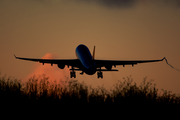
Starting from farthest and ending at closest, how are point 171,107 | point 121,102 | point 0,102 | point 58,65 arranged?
point 58,65 < point 0,102 < point 121,102 < point 171,107

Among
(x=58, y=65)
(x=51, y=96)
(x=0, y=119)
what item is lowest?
(x=0, y=119)

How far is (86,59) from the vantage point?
58188 millimetres

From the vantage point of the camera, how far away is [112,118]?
25.6 m

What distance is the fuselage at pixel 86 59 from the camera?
5206cm

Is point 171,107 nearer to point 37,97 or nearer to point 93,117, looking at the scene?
point 93,117

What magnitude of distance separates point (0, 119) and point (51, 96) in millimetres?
5680

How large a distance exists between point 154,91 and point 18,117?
38.6 feet

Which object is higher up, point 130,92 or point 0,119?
point 130,92

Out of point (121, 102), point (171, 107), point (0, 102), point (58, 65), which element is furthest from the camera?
point (58, 65)

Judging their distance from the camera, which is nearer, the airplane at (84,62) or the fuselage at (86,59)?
the fuselage at (86,59)

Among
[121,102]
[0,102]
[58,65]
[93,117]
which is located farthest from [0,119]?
[58,65]

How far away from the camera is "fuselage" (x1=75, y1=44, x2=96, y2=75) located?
52.1 meters

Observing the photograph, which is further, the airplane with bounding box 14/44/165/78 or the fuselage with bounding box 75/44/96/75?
the airplane with bounding box 14/44/165/78

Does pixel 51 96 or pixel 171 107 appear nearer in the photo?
pixel 171 107
